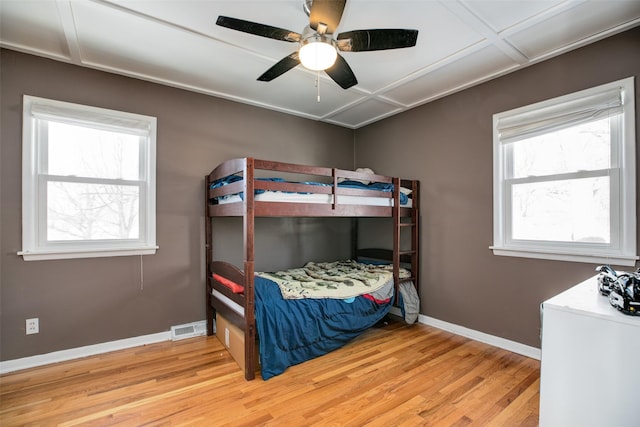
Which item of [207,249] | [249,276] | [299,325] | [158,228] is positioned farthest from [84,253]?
[299,325]

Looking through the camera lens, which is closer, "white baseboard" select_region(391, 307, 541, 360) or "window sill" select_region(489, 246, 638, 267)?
"window sill" select_region(489, 246, 638, 267)

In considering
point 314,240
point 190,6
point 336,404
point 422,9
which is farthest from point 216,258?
point 422,9

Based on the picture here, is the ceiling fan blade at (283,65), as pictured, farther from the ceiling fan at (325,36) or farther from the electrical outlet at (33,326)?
the electrical outlet at (33,326)

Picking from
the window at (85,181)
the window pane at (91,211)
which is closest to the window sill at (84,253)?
the window at (85,181)

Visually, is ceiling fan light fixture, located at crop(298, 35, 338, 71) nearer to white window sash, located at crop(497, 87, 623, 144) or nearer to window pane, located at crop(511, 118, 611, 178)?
white window sash, located at crop(497, 87, 623, 144)

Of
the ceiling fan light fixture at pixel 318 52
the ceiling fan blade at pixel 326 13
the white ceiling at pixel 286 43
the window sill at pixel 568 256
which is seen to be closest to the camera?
the ceiling fan blade at pixel 326 13

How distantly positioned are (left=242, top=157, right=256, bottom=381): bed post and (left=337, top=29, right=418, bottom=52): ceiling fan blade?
1003mm

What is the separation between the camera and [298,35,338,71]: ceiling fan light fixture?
5.65ft

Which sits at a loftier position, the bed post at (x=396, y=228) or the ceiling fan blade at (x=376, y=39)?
the ceiling fan blade at (x=376, y=39)

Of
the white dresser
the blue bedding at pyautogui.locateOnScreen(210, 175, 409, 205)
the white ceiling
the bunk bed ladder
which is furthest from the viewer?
the bunk bed ladder

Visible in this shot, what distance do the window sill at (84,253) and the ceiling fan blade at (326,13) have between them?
2.40 metres

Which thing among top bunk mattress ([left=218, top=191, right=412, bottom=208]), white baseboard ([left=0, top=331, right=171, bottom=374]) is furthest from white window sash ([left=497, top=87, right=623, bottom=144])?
white baseboard ([left=0, top=331, right=171, bottom=374])

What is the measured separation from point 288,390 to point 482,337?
195 cm

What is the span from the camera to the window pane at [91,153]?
2.49m
